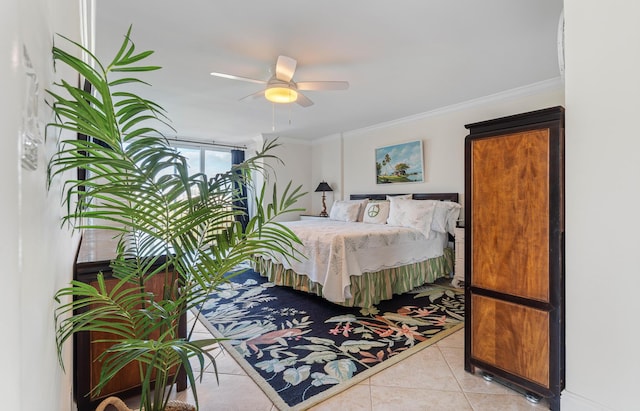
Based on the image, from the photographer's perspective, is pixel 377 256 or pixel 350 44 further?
pixel 377 256

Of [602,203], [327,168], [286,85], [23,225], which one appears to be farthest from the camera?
[327,168]

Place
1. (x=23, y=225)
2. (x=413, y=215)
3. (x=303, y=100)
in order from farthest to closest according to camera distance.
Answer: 1. (x=413, y=215)
2. (x=303, y=100)
3. (x=23, y=225)

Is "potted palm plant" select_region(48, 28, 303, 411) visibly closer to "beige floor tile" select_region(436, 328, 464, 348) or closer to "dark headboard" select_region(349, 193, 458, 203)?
"beige floor tile" select_region(436, 328, 464, 348)

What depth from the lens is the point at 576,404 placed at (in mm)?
1469

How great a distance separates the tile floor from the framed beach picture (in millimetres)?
3060

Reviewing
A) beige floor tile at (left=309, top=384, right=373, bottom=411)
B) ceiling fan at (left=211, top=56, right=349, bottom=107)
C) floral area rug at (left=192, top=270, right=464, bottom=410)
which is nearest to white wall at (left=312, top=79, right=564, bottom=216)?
floral area rug at (left=192, top=270, right=464, bottom=410)

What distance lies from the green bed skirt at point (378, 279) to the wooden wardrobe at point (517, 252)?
1.14 meters

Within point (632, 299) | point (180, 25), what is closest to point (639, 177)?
point (632, 299)

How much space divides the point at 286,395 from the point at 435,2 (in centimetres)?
261

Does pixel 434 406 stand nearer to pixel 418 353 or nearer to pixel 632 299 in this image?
pixel 418 353

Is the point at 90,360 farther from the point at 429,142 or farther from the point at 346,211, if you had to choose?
the point at 429,142

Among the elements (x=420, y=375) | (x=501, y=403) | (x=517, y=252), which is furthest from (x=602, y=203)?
(x=420, y=375)

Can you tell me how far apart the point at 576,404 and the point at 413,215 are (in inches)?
95.0

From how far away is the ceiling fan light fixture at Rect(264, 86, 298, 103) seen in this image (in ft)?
8.98
